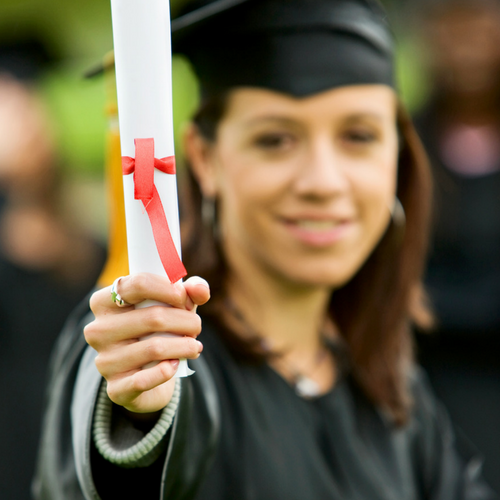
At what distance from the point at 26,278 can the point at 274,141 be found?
212 centimetres

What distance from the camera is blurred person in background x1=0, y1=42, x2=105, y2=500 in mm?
3465

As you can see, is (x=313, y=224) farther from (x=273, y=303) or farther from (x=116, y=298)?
(x=116, y=298)

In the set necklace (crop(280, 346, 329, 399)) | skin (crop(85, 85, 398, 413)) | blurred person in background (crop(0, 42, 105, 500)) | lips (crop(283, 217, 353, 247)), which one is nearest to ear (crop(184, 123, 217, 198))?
skin (crop(85, 85, 398, 413))

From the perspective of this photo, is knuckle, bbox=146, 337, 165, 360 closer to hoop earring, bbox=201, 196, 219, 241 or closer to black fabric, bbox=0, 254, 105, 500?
hoop earring, bbox=201, 196, 219, 241

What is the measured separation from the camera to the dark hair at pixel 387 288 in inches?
82.0

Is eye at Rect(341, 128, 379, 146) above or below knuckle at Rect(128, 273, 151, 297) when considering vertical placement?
above

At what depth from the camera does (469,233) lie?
3.93 m

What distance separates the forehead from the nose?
78 mm

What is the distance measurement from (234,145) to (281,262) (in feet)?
1.05

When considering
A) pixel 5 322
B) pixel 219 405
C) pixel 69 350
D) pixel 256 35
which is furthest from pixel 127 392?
pixel 5 322

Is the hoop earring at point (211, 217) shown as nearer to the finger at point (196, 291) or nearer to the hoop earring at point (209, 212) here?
the hoop earring at point (209, 212)

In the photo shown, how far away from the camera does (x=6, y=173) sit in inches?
136

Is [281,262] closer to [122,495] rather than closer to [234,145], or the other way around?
[234,145]

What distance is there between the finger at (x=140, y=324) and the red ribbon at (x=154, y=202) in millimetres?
56
